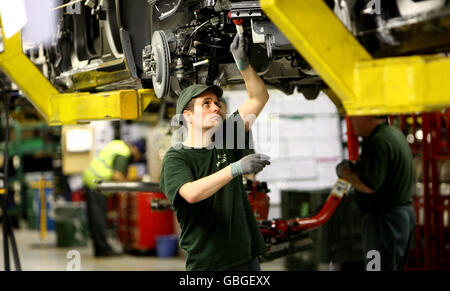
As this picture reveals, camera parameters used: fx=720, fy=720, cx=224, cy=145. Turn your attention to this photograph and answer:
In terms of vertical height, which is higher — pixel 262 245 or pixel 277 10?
pixel 277 10

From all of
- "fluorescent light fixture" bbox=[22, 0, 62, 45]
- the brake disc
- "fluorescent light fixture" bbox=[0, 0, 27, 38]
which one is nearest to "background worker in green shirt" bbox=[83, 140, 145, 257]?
"fluorescent light fixture" bbox=[22, 0, 62, 45]

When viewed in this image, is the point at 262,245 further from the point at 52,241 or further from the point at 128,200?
the point at 52,241

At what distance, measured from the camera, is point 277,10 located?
2809 millimetres

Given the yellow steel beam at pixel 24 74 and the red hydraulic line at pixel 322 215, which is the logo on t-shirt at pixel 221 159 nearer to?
the red hydraulic line at pixel 322 215

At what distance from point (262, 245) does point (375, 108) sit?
1265mm

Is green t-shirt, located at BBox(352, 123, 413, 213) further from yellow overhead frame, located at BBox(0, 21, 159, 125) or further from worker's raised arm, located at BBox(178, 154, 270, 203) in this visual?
worker's raised arm, located at BBox(178, 154, 270, 203)

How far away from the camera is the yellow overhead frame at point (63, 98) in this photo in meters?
4.33

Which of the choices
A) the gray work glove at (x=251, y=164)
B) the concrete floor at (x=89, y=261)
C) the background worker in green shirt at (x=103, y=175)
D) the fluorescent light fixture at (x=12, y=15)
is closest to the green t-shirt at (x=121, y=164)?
the background worker in green shirt at (x=103, y=175)

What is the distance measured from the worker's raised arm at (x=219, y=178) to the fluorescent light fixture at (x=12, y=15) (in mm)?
2296

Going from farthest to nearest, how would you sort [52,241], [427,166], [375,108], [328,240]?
[52,241] < [328,240] < [427,166] < [375,108]

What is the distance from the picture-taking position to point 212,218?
3596mm

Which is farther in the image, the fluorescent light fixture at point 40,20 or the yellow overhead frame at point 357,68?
the fluorescent light fixture at point 40,20

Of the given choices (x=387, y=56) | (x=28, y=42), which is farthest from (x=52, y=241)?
(x=387, y=56)

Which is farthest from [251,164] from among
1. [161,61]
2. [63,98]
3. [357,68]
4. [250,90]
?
[63,98]
